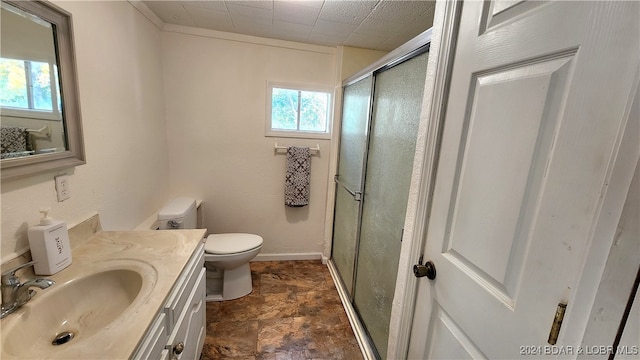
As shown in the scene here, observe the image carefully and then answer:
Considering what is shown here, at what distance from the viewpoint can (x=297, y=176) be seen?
2.38m

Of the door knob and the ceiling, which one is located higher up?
the ceiling

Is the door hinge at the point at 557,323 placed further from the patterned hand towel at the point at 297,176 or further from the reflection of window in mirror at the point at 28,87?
the patterned hand towel at the point at 297,176

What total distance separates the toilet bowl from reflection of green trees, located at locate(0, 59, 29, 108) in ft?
4.26

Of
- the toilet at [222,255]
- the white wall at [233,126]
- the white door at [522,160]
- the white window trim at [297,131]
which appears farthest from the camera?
the white window trim at [297,131]

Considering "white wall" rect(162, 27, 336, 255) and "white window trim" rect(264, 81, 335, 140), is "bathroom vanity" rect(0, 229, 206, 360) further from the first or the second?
"white window trim" rect(264, 81, 335, 140)

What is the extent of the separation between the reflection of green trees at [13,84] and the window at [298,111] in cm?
152

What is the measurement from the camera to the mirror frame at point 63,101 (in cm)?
90

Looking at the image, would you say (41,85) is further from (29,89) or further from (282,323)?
(282,323)

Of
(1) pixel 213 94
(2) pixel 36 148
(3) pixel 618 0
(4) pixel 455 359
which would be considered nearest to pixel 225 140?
(1) pixel 213 94

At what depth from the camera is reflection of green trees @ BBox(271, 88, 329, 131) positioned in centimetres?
234

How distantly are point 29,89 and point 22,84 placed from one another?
0.9 inches

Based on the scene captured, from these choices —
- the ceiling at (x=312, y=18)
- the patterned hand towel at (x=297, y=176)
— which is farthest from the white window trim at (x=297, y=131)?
the ceiling at (x=312, y=18)

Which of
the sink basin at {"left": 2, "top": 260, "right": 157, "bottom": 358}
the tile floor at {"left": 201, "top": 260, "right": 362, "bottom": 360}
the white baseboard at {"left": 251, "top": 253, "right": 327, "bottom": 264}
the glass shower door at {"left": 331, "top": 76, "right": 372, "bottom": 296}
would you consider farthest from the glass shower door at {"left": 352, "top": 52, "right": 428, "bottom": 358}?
the sink basin at {"left": 2, "top": 260, "right": 157, "bottom": 358}

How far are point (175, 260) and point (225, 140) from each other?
1380mm
